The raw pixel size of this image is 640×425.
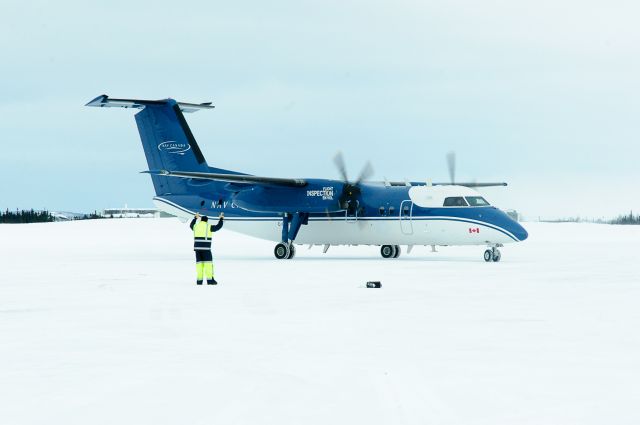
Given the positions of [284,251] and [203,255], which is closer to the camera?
[203,255]

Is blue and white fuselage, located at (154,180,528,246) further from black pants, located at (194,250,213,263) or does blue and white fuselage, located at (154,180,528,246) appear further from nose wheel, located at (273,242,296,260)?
black pants, located at (194,250,213,263)

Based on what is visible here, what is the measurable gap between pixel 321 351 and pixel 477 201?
22208 mm

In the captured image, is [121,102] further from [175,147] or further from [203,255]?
[203,255]

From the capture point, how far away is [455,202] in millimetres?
32000

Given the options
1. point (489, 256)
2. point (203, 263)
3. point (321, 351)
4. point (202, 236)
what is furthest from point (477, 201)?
point (321, 351)

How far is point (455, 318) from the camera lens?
1366 cm

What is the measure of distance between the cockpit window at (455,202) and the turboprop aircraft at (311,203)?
0.07 ft

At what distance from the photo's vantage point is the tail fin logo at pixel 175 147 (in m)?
38.9

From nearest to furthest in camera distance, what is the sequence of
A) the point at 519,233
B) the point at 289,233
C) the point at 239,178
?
1. the point at 519,233
2. the point at 239,178
3. the point at 289,233

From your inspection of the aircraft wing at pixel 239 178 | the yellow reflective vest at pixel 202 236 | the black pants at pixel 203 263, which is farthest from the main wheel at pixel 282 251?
the black pants at pixel 203 263

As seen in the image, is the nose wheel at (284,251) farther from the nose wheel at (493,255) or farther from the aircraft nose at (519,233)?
Result: the aircraft nose at (519,233)

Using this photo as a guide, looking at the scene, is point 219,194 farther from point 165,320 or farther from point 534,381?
point 534,381

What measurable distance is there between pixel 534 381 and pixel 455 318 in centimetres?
522

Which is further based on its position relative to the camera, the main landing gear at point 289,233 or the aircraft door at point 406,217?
the main landing gear at point 289,233
